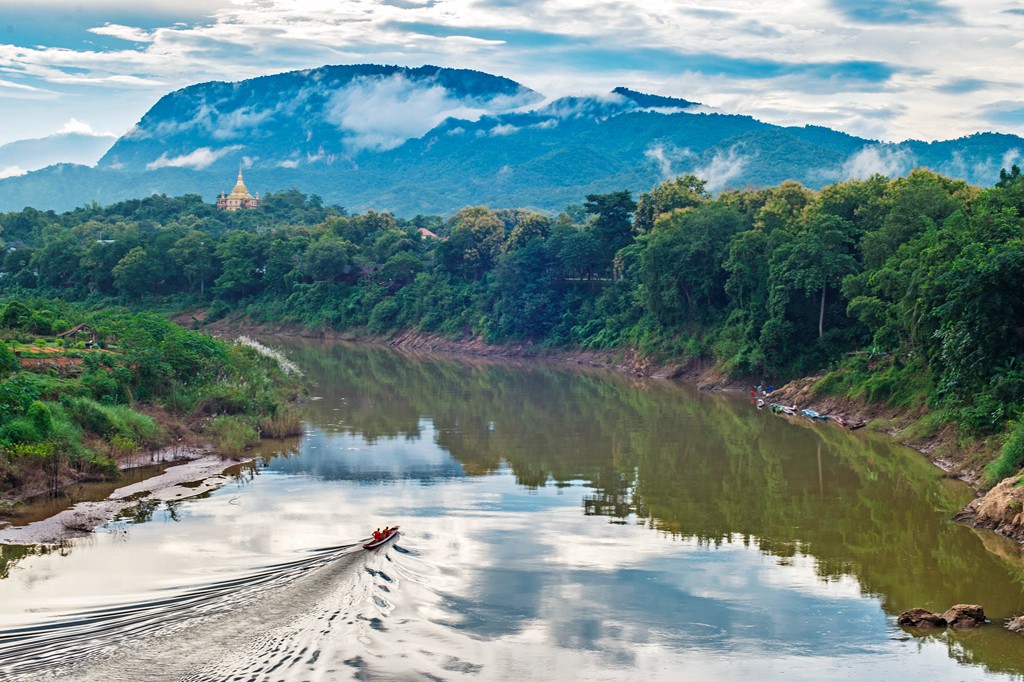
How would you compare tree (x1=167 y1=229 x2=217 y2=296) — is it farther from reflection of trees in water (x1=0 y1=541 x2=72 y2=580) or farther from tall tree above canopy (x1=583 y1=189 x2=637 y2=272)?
reflection of trees in water (x1=0 y1=541 x2=72 y2=580)

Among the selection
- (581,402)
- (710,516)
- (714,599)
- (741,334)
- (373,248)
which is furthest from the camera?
(373,248)

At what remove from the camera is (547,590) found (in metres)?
18.2

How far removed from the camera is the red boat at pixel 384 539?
→ 19.9m

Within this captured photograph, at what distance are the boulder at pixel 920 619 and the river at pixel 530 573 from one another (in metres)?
0.26

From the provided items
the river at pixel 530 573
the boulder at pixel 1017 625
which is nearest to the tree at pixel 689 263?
the river at pixel 530 573

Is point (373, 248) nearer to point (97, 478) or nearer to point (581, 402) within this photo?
point (581, 402)

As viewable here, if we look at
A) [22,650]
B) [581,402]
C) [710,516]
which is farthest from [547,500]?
[581,402]

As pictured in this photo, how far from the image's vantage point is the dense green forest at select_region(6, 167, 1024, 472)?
30172 millimetres

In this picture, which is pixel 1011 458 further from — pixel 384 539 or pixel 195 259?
pixel 195 259

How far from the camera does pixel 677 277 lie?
56.3m

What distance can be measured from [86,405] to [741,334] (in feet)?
107

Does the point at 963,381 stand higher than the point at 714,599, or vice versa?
the point at 963,381

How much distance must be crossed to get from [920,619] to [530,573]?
21.7ft

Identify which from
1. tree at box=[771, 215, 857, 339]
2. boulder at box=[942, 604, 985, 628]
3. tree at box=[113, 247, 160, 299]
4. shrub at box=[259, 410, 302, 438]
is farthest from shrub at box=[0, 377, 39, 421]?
tree at box=[113, 247, 160, 299]
